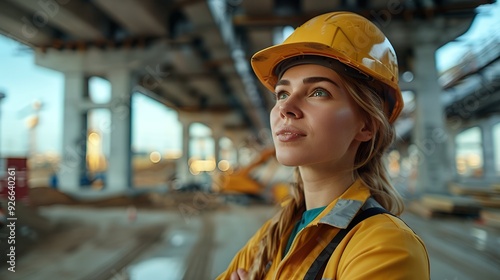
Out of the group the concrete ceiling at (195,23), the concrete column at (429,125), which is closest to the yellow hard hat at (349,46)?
the concrete ceiling at (195,23)

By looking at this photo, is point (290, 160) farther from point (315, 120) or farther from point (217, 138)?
point (217, 138)

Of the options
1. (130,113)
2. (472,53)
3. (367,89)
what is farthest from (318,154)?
(130,113)

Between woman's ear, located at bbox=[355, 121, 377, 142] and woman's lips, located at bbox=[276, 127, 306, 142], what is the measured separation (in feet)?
0.89

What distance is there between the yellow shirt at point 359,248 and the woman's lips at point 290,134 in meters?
0.28

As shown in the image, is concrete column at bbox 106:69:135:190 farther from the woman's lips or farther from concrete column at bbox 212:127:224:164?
concrete column at bbox 212:127:224:164

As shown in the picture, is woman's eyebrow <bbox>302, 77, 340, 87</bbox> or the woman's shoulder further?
woman's eyebrow <bbox>302, 77, 340, 87</bbox>

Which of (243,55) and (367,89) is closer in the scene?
(367,89)

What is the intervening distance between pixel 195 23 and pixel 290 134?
10766 millimetres

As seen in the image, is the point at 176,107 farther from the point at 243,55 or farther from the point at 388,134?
the point at 388,134

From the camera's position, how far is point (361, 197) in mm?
1198

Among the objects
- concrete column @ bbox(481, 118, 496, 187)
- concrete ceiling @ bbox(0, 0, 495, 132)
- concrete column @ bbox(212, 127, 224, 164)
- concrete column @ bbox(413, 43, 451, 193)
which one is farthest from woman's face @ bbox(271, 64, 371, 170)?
concrete column @ bbox(212, 127, 224, 164)

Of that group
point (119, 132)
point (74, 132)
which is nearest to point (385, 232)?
point (119, 132)

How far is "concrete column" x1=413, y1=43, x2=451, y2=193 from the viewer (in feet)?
35.4

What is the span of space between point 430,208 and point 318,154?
8.38 metres
